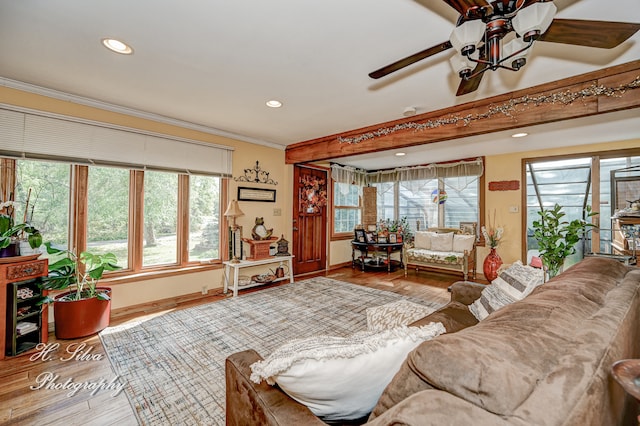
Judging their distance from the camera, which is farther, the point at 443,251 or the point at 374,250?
the point at 374,250

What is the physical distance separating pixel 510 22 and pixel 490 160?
4.35 meters

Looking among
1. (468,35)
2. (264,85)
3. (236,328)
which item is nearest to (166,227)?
(236,328)

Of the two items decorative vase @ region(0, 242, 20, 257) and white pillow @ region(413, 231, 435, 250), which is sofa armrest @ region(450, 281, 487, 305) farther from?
decorative vase @ region(0, 242, 20, 257)

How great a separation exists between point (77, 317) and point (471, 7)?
371cm

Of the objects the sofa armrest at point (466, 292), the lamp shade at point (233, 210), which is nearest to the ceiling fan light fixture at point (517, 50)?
the sofa armrest at point (466, 292)

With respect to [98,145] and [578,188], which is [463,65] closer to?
[98,145]

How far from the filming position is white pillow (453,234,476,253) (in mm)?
4820

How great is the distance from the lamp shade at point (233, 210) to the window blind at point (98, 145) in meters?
0.47

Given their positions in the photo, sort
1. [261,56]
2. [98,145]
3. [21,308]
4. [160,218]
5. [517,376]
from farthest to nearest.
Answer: [160,218]
[98,145]
[21,308]
[261,56]
[517,376]

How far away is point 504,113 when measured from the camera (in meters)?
2.57

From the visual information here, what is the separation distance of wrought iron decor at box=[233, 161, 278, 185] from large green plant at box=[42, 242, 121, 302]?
1.99 m

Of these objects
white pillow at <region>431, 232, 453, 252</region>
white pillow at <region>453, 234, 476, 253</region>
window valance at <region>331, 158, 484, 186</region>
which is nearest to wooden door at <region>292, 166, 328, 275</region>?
window valance at <region>331, 158, 484, 186</region>

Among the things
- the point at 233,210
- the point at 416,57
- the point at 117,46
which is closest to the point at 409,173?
the point at 233,210

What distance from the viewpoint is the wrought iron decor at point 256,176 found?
4.24 metres
